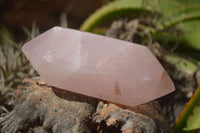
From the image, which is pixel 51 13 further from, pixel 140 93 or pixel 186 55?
pixel 140 93

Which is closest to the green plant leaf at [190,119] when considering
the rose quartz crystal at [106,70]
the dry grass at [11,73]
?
the rose quartz crystal at [106,70]

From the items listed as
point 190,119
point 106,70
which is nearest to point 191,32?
point 190,119

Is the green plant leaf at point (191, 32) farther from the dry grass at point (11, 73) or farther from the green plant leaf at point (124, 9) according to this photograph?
the dry grass at point (11, 73)

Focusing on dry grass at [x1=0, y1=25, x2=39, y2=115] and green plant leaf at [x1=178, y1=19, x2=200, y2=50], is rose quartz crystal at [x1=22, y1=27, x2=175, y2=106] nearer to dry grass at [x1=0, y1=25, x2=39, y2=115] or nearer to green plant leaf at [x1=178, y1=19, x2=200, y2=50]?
dry grass at [x1=0, y1=25, x2=39, y2=115]

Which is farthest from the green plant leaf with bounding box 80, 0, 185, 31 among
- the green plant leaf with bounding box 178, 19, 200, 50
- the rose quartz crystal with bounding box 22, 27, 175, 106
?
the rose quartz crystal with bounding box 22, 27, 175, 106

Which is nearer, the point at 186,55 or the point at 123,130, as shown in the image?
the point at 123,130

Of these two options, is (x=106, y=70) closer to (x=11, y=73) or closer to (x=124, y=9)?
(x=11, y=73)

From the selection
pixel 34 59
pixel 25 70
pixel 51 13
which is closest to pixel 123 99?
pixel 34 59
